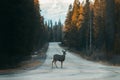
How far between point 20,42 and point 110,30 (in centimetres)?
3287

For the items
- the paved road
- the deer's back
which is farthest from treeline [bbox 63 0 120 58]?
the paved road

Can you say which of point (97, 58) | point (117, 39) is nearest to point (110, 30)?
point (117, 39)

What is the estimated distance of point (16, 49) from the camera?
1742 inches

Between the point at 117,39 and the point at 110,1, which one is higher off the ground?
the point at 110,1

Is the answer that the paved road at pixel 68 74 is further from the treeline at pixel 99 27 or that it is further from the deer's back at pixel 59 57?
the treeline at pixel 99 27

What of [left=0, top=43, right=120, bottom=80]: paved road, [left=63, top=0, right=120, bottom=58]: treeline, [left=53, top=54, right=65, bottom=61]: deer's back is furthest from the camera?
[left=63, top=0, right=120, bottom=58]: treeline

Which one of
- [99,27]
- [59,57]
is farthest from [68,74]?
[99,27]

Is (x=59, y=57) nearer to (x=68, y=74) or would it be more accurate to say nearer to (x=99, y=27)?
(x=68, y=74)

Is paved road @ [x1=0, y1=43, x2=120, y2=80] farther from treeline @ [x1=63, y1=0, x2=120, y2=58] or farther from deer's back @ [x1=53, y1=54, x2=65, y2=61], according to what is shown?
treeline @ [x1=63, y1=0, x2=120, y2=58]

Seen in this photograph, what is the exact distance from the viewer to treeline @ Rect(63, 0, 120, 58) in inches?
2970

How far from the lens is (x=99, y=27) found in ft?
282

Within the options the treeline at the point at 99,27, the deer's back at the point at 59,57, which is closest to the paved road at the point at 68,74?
the deer's back at the point at 59,57

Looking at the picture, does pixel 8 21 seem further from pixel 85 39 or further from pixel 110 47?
pixel 85 39

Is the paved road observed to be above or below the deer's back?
below
